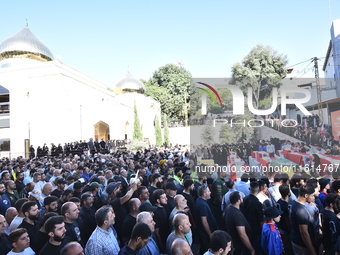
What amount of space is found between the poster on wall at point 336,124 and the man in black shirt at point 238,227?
4426 millimetres

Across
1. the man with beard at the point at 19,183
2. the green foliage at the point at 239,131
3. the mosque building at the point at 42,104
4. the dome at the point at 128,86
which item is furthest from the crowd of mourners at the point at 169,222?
the dome at the point at 128,86

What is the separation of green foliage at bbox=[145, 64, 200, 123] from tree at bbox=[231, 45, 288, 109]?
114ft

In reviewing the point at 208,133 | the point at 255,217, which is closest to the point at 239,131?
the point at 208,133

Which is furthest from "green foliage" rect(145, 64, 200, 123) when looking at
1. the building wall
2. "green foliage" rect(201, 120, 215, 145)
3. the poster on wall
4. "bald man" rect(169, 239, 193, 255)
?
"bald man" rect(169, 239, 193, 255)

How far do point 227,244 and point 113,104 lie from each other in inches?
1053

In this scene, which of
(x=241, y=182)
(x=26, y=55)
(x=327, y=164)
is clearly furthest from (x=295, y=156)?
(x=26, y=55)

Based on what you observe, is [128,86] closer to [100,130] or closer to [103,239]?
[100,130]

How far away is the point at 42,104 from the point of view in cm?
2505

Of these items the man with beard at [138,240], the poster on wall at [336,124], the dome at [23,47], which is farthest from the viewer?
the dome at [23,47]

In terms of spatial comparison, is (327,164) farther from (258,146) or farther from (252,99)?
(252,99)

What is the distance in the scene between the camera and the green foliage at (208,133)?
26.4ft

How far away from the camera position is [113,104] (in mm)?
28609

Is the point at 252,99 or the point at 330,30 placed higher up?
the point at 330,30

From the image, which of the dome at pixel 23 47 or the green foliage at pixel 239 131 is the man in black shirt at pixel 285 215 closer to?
the green foliage at pixel 239 131
